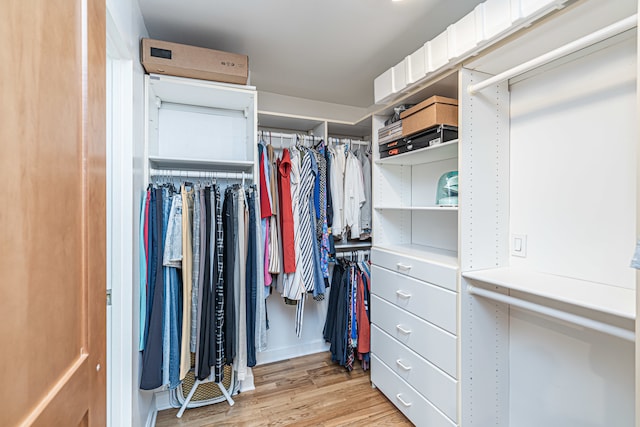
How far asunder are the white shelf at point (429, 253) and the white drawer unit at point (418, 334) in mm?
351

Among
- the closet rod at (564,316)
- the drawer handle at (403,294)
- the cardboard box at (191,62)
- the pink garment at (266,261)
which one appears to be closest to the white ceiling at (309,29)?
the cardboard box at (191,62)

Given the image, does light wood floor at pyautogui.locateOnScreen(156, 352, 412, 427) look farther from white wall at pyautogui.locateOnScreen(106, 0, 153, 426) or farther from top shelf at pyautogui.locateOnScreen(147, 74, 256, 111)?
top shelf at pyautogui.locateOnScreen(147, 74, 256, 111)

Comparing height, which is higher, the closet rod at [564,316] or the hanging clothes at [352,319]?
the closet rod at [564,316]

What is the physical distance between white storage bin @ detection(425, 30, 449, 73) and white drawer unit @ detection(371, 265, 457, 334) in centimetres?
116

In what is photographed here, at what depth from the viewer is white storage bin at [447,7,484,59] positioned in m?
1.25

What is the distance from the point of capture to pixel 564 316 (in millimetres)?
1101

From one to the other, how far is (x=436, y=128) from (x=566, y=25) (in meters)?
0.62

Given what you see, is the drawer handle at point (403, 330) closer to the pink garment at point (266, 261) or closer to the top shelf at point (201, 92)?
the pink garment at point (266, 261)

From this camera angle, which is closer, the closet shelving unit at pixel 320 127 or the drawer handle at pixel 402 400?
the drawer handle at pixel 402 400

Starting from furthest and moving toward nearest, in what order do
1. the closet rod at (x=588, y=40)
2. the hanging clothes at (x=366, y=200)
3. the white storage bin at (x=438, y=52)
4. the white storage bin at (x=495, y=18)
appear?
1. the hanging clothes at (x=366, y=200)
2. the white storage bin at (x=438, y=52)
3. the white storage bin at (x=495, y=18)
4. the closet rod at (x=588, y=40)

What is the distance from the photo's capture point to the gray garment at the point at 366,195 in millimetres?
2379

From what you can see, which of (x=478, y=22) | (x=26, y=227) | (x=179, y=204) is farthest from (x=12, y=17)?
(x=478, y=22)

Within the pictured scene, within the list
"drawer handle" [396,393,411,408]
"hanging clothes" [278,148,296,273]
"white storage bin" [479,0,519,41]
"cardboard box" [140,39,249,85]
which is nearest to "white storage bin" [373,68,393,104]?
"white storage bin" [479,0,519,41]

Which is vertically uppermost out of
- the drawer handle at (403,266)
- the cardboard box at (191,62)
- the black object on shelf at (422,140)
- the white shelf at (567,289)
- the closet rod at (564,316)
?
the cardboard box at (191,62)
